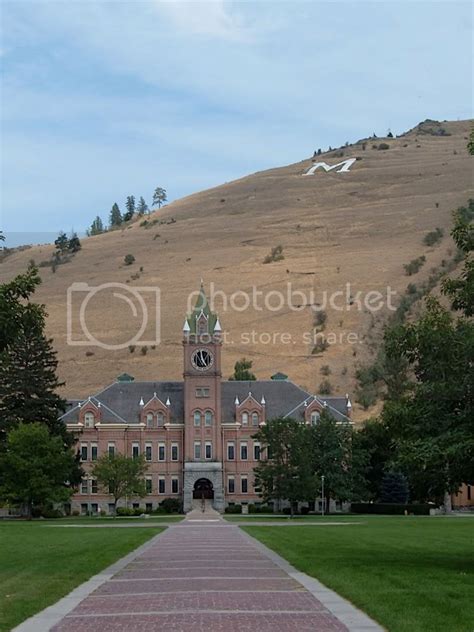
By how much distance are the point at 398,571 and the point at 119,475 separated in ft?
210

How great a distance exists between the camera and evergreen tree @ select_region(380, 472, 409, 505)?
9556 centimetres

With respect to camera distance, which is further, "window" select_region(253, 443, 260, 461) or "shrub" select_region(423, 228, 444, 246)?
"shrub" select_region(423, 228, 444, 246)

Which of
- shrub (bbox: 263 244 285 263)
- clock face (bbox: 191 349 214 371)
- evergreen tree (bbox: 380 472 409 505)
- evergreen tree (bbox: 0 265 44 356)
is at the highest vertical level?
shrub (bbox: 263 244 285 263)

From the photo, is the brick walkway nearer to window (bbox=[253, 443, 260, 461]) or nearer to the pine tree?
the pine tree

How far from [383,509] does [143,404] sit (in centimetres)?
3210

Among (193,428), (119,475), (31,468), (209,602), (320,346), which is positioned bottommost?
(209,602)

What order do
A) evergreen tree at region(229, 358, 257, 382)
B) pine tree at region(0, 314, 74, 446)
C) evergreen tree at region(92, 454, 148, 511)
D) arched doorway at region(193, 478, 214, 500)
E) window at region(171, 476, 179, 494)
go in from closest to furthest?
evergreen tree at region(92, 454, 148, 511)
pine tree at region(0, 314, 74, 446)
arched doorway at region(193, 478, 214, 500)
window at region(171, 476, 179, 494)
evergreen tree at region(229, 358, 257, 382)

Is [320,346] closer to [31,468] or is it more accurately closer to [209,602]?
[31,468]

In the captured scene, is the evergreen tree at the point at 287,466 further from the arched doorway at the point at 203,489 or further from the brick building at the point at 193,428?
the arched doorway at the point at 203,489

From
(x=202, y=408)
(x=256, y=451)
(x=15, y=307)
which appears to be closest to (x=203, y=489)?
Answer: (x=256, y=451)

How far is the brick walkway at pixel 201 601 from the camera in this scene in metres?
16.7

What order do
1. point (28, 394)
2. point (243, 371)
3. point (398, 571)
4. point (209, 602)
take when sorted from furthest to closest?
point (243, 371) < point (28, 394) < point (398, 571) < point (209, 602)

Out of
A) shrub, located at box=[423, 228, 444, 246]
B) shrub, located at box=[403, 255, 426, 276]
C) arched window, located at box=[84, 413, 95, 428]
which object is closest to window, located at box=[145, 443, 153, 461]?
arched window, located at box=[84, 413, 95, 428]

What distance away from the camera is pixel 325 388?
146m
